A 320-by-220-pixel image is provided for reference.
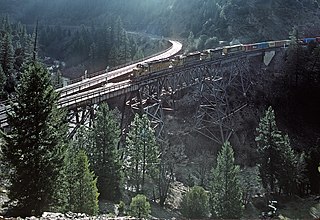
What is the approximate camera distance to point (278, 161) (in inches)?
1502

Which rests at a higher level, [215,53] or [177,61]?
[215,53]

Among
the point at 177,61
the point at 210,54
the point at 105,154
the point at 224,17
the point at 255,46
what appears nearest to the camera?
the point at 105,154

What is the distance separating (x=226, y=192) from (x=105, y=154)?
1036 cm

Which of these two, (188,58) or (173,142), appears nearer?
(188,58)

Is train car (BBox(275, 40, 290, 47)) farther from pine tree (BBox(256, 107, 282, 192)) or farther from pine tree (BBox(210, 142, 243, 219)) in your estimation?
pine tree (BBox(210, 142, 243, 219))

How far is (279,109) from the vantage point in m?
59.3

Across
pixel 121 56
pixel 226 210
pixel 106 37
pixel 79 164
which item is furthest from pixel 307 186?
pixel 106 37

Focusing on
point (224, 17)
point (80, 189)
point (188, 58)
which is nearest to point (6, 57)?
point (188, 58)

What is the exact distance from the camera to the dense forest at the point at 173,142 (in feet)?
63.9

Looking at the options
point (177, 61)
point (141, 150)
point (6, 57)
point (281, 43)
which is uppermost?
point (281, 43)

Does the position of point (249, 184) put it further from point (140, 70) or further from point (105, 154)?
point (105, 154)

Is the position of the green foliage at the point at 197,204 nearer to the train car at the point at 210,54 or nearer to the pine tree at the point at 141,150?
the pine tree at the point at 141,150

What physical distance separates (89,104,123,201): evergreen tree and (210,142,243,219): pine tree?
8241 mm

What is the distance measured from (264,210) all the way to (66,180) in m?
21.5
